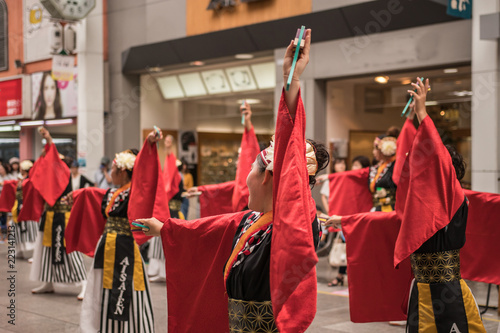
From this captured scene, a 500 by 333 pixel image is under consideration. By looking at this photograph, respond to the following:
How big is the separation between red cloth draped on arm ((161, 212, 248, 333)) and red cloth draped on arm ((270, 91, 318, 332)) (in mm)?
960

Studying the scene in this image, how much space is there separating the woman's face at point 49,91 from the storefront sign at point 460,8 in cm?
958

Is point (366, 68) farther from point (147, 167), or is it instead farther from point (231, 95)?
point (147, 167)

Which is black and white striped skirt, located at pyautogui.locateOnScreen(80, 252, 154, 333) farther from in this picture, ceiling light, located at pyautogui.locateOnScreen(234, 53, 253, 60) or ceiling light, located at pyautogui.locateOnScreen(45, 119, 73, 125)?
ceiling light, located at pyautogui.locateOnScreen(45, 119, 73, 125)

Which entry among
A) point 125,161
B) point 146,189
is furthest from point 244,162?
point 146,189

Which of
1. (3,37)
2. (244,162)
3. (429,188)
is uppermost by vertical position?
(3,37)

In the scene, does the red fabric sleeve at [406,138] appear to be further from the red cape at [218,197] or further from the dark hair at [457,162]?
the red cape at [218,197]

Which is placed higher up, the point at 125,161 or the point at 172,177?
the point at 125,161

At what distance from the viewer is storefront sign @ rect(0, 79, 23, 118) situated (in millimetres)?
10660

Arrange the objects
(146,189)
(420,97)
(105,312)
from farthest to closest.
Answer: (105,312) → (146,189) → (420,97)

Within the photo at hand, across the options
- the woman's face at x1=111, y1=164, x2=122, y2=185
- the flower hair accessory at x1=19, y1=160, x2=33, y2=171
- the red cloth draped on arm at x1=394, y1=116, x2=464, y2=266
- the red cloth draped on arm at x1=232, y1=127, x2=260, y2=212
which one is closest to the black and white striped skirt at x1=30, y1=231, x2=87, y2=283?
the red cloth draped on arm at x1=232, y1=127, x2=260, y2=212

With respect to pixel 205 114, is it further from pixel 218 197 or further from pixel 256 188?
pixel 256 188

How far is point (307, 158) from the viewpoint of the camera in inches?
109

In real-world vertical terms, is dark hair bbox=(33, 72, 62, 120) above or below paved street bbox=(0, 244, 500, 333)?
above

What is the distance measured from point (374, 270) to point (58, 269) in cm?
448
